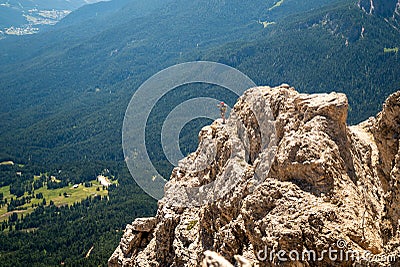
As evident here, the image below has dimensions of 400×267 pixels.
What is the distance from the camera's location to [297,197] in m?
17.1

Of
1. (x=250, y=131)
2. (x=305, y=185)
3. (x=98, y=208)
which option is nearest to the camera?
(x=305, y=185)

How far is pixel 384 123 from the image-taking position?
1897 centimetres

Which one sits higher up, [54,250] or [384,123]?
[384,123]

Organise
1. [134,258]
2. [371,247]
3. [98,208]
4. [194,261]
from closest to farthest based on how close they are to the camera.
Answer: [371,247], [194,261], [134,258], [98,208]

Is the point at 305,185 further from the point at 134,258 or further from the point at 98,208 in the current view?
the point at 98,208

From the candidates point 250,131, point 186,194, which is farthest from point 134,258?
point 250,131

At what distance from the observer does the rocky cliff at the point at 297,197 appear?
15242 mm

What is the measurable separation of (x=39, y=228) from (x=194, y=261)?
152761 mm

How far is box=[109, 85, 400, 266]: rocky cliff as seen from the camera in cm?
1524

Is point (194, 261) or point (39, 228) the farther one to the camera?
point (39, 228)

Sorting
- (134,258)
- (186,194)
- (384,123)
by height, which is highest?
(384,123)

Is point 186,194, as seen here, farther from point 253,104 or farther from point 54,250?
point 54,250

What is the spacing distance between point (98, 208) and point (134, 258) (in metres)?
152

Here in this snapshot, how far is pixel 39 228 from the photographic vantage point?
161500 mm
